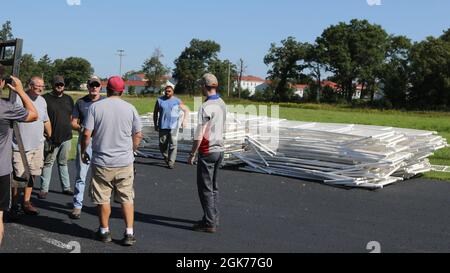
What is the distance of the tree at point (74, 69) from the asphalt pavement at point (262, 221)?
102579 millimetres

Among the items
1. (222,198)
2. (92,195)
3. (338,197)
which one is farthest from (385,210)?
(92,195)

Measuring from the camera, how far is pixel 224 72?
113750 millimetres

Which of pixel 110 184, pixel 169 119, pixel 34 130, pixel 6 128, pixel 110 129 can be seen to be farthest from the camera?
pixel 169 119

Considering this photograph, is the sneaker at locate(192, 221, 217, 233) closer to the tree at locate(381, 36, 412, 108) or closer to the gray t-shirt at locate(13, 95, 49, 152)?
the gray t-shirt at locate(13, 95, 49, 152)

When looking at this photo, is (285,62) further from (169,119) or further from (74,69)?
(169,119)

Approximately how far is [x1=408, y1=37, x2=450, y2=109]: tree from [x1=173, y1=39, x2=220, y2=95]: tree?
4954cm

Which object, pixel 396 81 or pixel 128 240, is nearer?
pixel 128 240

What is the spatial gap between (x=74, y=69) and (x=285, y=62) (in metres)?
46.6

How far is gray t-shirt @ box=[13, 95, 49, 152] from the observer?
6617mm

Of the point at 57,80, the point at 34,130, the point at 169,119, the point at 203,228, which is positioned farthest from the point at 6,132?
the point at 169,119

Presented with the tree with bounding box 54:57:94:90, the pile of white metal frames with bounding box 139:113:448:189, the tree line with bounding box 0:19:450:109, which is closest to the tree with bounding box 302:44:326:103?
the tree line with bounding box 0:19:450:109

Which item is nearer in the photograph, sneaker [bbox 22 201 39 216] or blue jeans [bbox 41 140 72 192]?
sneaker [bbox 22 201 39 216]

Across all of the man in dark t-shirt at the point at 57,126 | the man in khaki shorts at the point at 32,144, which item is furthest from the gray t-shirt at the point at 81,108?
the man in dark t-shirt at the point at 57,126

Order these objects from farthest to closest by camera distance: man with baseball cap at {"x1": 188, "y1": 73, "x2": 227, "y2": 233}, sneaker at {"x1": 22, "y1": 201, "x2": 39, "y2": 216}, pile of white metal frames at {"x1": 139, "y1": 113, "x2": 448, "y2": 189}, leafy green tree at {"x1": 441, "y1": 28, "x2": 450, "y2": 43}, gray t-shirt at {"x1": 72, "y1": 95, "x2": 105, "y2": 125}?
1. leafy green tree at {"x1": 441, "y1": 28, "x2": 450, "y2": 43}
2. pile of white metal frames at {"x1": 139, "y1": 113, "x2": 448, "y2": 189}
3. gray t-shirt at {"x1": 72, "y1": 95, "x2": 105, "y2": 125}
4. sneaker at {"x1": 22, "y1": 201, "x2": 39, "y2": 216}
5. man with baseball cap at {"x1": 188, "y1": 73, "x2": 227, "y2": 233}
